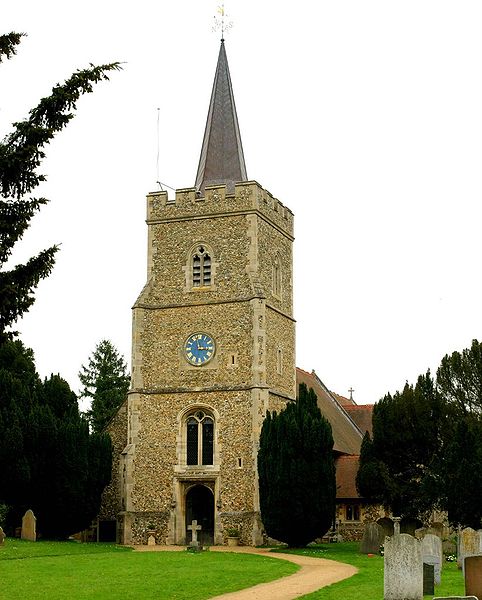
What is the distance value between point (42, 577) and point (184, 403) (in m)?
16.0

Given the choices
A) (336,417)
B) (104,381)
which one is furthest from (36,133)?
(104,381)

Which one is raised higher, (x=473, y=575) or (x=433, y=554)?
(x=473, y=575)

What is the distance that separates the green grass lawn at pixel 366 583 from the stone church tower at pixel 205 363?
22.7 feet

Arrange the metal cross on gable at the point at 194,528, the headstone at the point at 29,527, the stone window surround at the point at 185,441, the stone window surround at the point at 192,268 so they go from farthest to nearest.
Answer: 1. the stone window surround at the point at 192,268
2. the stone window surround at the point at 185,441
3. the metal cross on gable at the point at 194,528
4. the headstone at the point at 29,527

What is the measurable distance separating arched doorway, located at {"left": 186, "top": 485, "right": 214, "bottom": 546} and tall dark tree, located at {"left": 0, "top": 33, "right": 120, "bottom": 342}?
73.7ft

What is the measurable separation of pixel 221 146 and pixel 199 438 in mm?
11672

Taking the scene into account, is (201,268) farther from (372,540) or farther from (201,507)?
(372,540)

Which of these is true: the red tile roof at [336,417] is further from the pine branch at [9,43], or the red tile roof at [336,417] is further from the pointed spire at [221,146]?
the pine branch at [9,43]

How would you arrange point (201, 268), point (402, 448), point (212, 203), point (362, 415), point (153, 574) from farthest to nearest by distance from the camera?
point (362, 415)
point (212, 203)
point (201, 268)
point (402, 448)
point (153, 574)

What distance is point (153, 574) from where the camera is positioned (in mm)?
21203

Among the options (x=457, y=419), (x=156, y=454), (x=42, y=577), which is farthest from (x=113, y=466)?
(x=42, y=577)

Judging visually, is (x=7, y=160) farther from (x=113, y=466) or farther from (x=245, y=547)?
(x=113, y=466)

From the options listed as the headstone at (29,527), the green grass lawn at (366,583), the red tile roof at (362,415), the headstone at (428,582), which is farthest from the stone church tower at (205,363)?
the headstone at (428,582)

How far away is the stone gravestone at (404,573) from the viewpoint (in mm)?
15719
